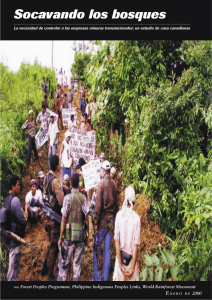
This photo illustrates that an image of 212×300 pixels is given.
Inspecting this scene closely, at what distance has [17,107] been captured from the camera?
516 cm

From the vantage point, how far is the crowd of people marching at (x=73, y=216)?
185 inches

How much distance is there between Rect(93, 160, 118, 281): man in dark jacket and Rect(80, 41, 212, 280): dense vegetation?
52 centimetres

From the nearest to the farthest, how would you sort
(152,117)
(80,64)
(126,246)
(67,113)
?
(126,246)
(152,117)
(67,113)
(80,64)

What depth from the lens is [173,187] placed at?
527cm

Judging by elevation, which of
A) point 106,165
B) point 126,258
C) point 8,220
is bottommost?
point 126,258

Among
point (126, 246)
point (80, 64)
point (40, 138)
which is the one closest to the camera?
point (126, 246)

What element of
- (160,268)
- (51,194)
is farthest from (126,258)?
(51,194)

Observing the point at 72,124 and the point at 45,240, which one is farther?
the point at 72,124

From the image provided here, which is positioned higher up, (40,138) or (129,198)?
(40,138)

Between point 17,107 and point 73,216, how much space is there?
6.41ft

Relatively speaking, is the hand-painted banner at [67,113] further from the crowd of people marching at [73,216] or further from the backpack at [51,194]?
the backpack at [51,194]

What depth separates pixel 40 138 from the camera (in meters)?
5.17

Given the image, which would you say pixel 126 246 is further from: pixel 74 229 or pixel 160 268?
pixel 74 229
